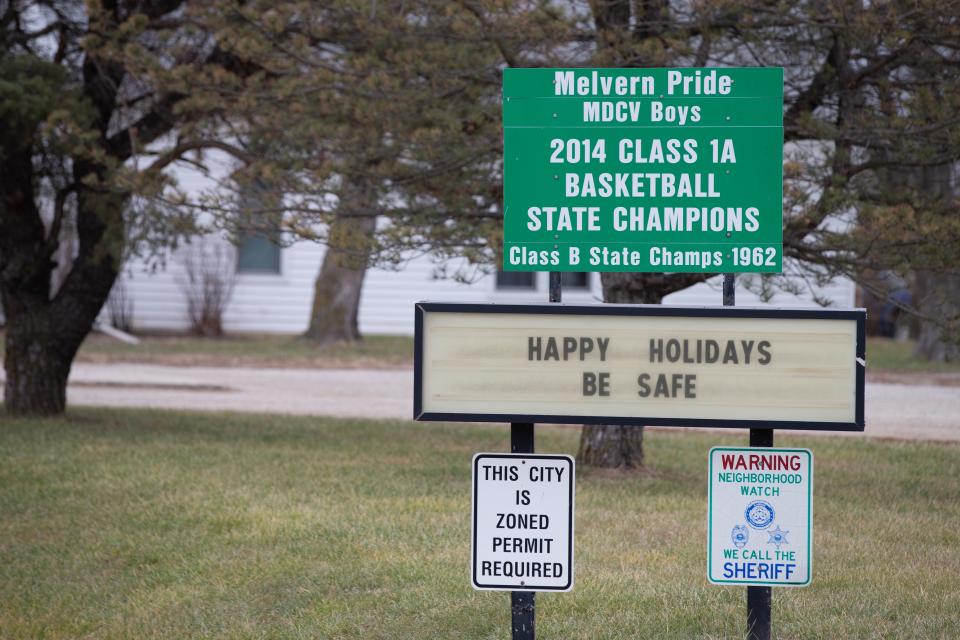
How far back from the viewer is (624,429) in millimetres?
10969

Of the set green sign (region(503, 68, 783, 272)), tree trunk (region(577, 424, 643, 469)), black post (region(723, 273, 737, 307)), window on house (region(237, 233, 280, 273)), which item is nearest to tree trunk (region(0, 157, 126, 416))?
tree trunk (region(577, 424, 643, 469))

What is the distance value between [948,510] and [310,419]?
7.90m

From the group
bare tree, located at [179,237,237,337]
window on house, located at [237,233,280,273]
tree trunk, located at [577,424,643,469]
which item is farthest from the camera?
window on house, located at [237,233,280,273]

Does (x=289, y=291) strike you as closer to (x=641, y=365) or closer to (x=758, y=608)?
(x=758, y=608)

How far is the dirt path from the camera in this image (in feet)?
53.8

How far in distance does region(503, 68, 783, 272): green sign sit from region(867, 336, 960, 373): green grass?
18.1 meters

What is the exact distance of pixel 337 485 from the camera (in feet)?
33.4

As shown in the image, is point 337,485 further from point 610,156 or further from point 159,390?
point 159,390

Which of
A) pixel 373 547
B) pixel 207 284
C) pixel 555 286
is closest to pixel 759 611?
pixel 555 286

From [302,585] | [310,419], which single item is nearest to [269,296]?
[310,419]

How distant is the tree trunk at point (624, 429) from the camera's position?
A: 10.5m

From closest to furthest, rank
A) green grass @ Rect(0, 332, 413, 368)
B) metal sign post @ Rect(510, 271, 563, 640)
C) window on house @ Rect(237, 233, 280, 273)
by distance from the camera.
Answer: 1. metal sign post @ Rect(510, 271, 563, 640)
2. green grass @ Rect(0, 332, 413, 368)
3. window on house @ Rect(237, 233, 280, 273)

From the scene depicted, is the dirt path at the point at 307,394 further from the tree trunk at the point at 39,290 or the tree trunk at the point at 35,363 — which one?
the tree trunk at the point at 39,290

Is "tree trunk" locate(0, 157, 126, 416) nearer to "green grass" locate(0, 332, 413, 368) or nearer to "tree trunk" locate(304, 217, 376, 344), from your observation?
"green grass" locate(0, 332, 413, 368)
